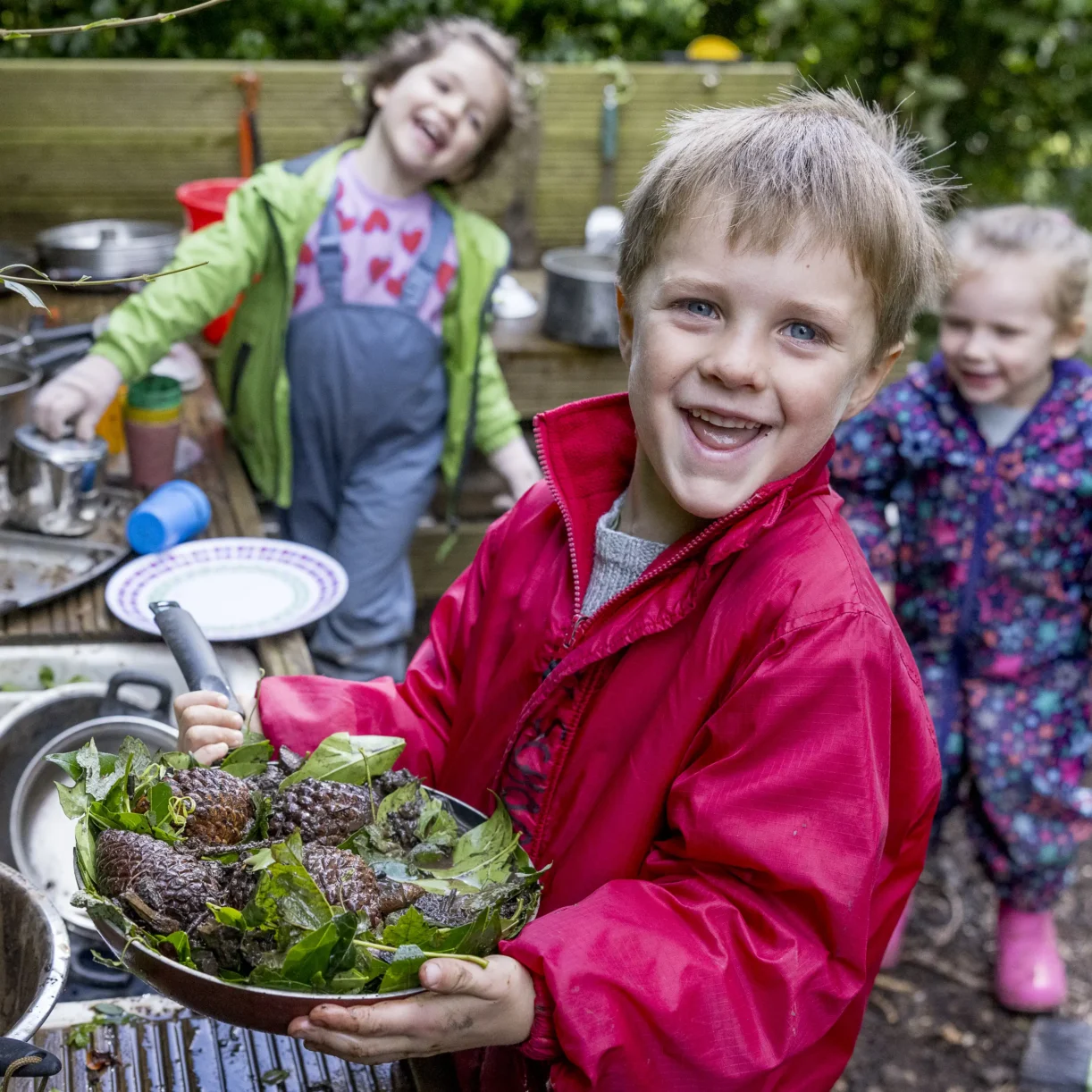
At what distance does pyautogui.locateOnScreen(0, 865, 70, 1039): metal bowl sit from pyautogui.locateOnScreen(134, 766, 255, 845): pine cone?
0.49 feet

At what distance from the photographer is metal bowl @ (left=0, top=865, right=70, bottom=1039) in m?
1.20

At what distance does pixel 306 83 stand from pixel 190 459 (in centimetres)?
196

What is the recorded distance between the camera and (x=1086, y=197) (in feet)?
22.6

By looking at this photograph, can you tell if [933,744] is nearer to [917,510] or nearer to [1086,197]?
[917,510]

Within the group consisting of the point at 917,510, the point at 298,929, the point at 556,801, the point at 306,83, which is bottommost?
the point at 917,510

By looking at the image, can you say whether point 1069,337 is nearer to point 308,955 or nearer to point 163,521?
point 163,521

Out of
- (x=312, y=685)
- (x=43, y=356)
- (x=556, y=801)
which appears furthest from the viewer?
(x=43, y=356)

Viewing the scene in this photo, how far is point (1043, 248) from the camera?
123 inches

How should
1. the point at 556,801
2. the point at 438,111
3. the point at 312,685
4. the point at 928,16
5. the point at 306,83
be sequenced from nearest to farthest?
the point at 556,801
the point at 312,685
the point at 438,111
the point at 306,83
the point at 928,16

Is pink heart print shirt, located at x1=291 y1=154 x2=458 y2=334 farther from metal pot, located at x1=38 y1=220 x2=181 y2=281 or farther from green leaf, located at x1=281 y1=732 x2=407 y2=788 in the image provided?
green leaf, located at x1=281 y1=732 x2=407 y2=788

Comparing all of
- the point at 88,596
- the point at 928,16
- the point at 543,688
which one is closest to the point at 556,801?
the point at 543,688

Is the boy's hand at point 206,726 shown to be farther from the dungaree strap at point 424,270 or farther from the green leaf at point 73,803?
the dungaree strap at point 424,270

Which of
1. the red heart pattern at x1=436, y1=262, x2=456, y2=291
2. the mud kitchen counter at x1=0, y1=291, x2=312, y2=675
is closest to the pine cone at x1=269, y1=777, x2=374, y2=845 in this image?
the mud kitchen counter at x1=0, y1=291, x2=312, y2=675

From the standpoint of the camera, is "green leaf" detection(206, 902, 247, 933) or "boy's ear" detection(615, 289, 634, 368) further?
"boy's ear" detection(615, 289, 634, 368)
